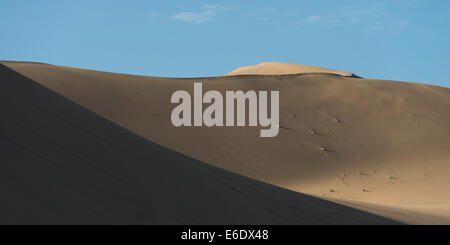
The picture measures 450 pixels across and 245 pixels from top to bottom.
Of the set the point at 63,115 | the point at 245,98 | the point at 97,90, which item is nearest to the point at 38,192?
the point at 63,115

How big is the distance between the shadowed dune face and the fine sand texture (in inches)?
327

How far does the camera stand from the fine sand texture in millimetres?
19797

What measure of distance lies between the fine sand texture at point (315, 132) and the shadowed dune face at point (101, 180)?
27.2 ft

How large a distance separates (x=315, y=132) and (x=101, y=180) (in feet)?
58.7

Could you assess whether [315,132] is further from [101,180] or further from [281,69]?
[281,69]

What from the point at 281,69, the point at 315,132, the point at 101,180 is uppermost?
the point at 281,69

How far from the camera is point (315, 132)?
23922 millimetres

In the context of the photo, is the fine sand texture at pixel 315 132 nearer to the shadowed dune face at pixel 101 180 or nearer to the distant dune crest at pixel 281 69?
the shadowed dune face at pixel 101 180

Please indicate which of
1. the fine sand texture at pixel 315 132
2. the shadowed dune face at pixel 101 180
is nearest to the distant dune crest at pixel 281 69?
the fine sand texture at pixel 315 132

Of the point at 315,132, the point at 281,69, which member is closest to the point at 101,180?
the point at 315,132

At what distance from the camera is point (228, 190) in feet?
28.5

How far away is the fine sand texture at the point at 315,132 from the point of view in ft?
65.0
